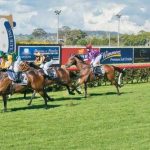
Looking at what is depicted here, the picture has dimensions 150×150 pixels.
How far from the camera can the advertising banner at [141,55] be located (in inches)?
1286

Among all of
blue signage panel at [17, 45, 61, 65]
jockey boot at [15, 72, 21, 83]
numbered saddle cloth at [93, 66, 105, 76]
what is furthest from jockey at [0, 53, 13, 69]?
blue signage panel at [17, 45, 61, 65]

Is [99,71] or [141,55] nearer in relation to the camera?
[99,71]

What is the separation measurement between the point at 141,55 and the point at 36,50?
9.99 metres

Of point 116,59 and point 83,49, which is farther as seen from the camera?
point 116,59

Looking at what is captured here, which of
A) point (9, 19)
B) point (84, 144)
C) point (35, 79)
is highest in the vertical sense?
point (9, 19)

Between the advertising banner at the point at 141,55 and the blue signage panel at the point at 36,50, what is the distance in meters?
7.44

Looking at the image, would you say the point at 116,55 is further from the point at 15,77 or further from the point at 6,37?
the point at 15,77

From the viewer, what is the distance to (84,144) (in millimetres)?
10172

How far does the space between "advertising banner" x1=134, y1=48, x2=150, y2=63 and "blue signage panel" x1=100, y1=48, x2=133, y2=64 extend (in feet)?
1.86

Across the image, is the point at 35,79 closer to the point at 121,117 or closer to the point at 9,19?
the point at 121,117

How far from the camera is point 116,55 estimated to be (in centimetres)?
3109

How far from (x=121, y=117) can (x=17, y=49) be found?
1181 centimetres

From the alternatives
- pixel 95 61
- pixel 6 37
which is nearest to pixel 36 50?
pixel 6 37

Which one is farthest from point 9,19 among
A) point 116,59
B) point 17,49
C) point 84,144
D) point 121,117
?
point 84,144
